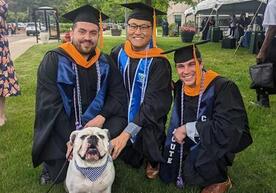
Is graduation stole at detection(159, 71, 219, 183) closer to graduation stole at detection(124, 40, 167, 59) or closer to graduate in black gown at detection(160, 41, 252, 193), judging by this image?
graduate in black gown at detection(160, 41, 252, 193)

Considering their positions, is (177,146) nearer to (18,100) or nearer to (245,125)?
(245,125)

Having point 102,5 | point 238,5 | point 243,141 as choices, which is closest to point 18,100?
point 243,141

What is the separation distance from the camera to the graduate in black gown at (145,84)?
→ 4062 mm

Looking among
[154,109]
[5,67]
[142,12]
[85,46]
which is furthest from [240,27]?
[85,46]

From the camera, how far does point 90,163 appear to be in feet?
10.5

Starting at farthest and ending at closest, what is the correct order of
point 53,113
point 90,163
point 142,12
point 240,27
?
1. point 240,27
2. point 142,12
3. point 53,113
4. point 90,163

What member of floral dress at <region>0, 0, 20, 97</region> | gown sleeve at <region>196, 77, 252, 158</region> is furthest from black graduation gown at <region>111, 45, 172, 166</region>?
floral dress at <region>0, 0, 20, 97</region>

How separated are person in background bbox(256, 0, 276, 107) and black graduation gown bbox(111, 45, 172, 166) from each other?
106 inches

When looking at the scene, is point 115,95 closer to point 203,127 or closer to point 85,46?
point 85,46

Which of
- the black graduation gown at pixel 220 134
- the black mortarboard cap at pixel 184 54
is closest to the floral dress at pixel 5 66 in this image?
the black mortarboard cap at pixel 184 54

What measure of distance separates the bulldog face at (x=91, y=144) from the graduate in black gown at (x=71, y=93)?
0.61 m

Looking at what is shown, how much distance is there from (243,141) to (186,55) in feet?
3.15

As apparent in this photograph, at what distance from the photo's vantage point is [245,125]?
3.82 meters

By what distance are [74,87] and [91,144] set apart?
939 mm
